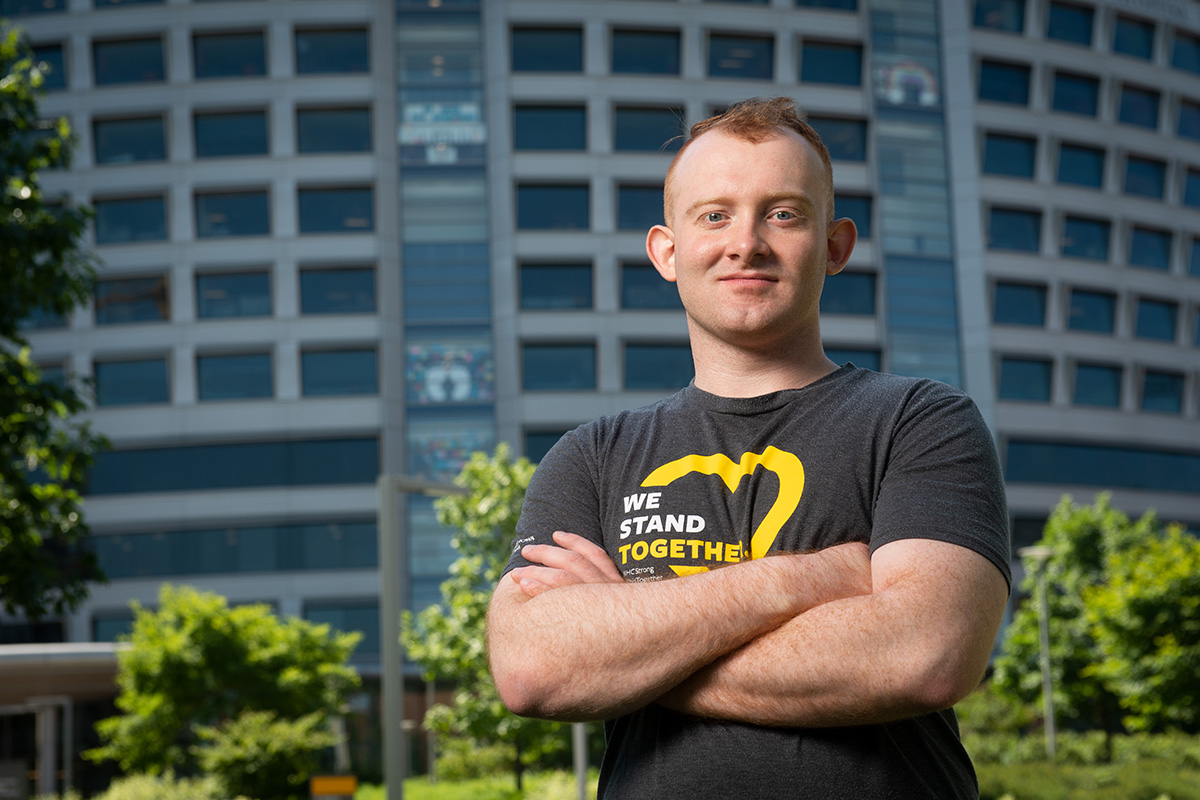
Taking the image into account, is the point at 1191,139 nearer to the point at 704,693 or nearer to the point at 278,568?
the point at 278,568

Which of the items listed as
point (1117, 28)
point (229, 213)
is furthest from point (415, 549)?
point (1117, 28)

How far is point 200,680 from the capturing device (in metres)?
29.4

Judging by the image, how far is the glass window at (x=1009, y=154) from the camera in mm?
50562

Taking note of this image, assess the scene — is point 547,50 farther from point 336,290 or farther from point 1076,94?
point 1076,94

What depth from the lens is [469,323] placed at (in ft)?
148

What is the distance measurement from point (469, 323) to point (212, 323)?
34.3 feet

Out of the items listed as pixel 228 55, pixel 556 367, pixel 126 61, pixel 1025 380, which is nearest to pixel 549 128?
pixel 556 367

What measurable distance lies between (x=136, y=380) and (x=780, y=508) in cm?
4737

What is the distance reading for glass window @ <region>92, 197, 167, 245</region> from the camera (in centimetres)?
4638

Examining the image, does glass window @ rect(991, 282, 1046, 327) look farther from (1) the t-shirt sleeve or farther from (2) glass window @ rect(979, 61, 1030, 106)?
(1) the t-shirt sleeve

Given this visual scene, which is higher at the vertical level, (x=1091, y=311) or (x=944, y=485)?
(x=1091, y=311)

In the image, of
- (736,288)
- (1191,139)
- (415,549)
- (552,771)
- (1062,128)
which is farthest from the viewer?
(1191,139)

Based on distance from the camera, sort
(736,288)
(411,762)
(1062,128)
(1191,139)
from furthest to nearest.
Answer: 1. (1191,139)
2. (1062,128)
3. (411,762)
4. (736,288)

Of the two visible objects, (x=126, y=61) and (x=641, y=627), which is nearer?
(x=641, y=627)
